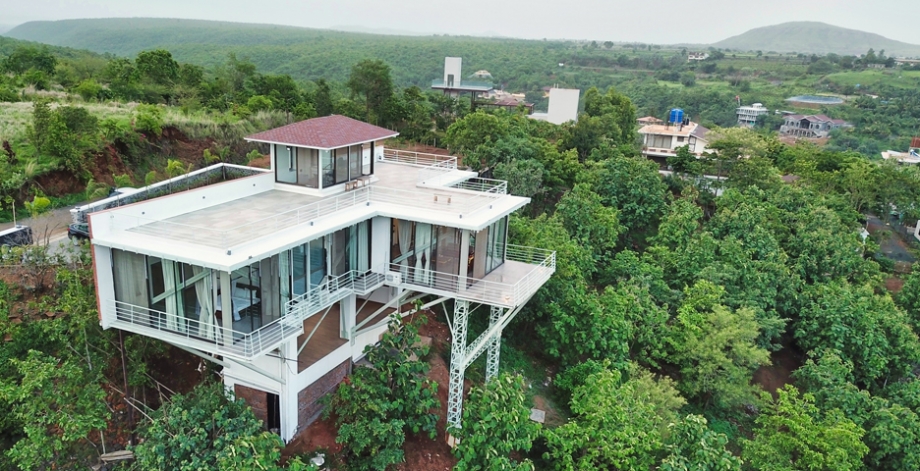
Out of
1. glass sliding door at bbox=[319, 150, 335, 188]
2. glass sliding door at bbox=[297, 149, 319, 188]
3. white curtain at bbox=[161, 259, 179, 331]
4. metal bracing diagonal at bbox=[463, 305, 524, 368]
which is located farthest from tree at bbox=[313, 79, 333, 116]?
white curtain at bbox=[161, 259, 179, 331]

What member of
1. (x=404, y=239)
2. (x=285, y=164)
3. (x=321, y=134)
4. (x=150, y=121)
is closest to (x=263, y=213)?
(x=285, y=164)

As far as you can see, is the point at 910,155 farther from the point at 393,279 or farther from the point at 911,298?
the point at 393,279

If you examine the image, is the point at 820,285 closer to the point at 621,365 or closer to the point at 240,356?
the point at 621,365

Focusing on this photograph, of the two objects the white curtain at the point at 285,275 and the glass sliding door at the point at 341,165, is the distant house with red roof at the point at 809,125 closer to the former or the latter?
the glass sliding door at the point at 341,165

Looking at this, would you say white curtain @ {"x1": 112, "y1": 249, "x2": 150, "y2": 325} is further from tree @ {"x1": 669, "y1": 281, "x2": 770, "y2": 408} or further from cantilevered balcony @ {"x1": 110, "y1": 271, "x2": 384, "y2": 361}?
tree @ {"x1": 669, "y1": 281, "x2": 770, "y2": 408}

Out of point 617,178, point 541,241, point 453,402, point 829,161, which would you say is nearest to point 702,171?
point 617,178
